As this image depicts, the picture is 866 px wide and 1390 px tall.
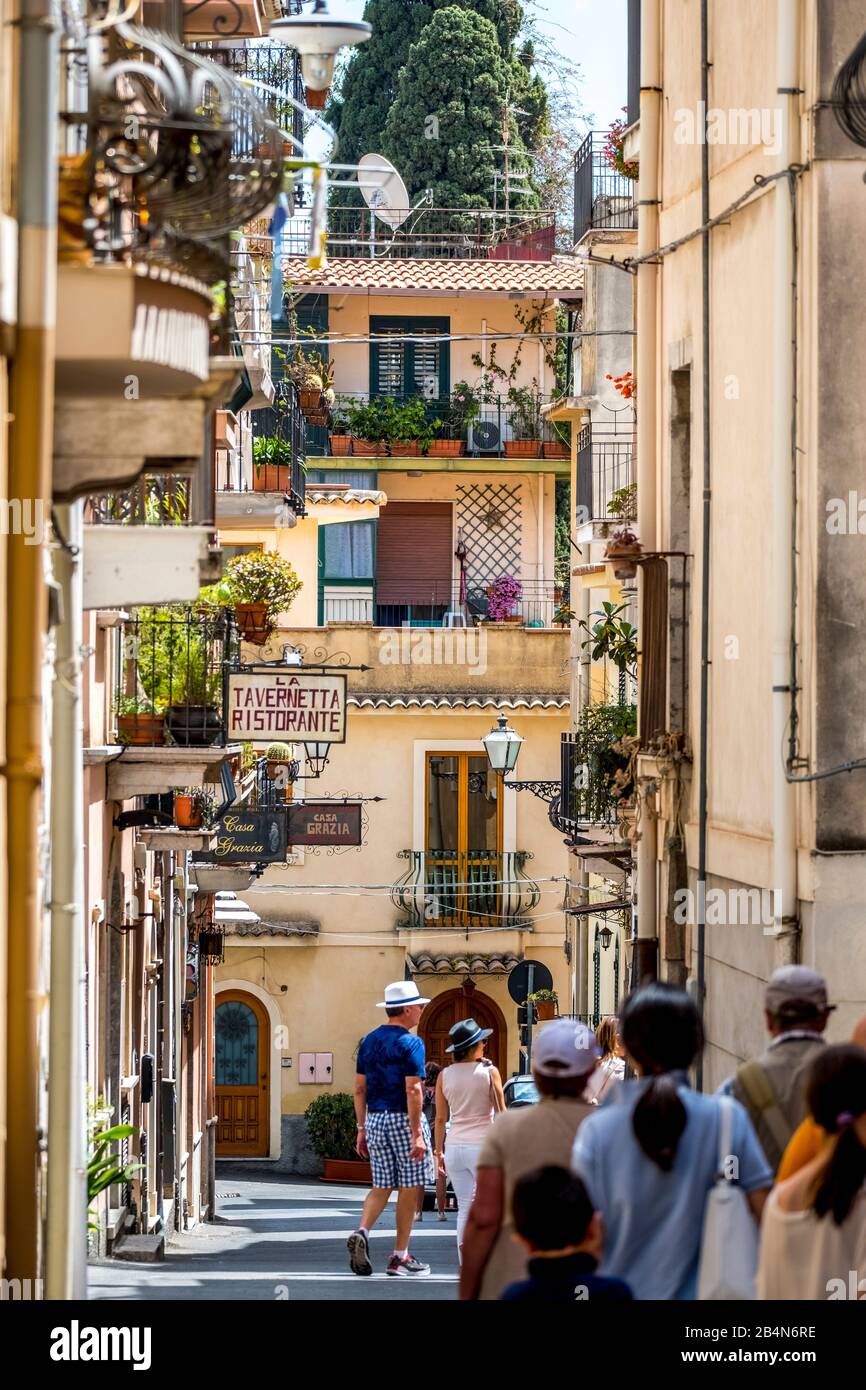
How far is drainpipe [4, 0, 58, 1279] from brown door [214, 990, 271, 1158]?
27.0m

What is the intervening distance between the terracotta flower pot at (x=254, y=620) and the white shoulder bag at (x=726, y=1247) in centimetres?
1451

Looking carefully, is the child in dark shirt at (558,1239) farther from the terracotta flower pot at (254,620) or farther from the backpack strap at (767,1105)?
the terracotta flower pot at (254,620)

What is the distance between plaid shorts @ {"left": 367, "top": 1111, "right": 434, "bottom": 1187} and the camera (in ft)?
41.7

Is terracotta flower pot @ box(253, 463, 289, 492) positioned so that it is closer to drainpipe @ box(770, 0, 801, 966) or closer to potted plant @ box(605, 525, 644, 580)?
potted plant @ box(605, 525, 644, 580)

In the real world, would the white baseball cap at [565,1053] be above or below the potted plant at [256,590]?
below

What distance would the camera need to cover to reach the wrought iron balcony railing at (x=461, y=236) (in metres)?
42.9

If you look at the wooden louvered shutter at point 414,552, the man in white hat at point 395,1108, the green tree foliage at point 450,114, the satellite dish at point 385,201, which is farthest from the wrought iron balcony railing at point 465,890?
the man in white hat at point 395,1108

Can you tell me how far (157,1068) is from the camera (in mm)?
20609

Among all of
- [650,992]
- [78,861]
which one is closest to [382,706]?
[78,861]

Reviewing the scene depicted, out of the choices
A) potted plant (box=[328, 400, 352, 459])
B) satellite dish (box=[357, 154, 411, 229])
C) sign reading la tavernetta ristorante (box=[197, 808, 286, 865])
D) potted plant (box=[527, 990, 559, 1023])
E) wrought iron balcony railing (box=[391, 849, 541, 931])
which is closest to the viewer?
sign reading la tavernetta ristorante (box=[197, 808, 286, 865])

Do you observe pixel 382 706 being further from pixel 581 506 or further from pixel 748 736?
pixel 748 736

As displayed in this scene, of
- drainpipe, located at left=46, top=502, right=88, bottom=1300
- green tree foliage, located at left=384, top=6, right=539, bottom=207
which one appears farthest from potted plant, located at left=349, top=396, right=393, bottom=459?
drainpipe, located at left=46, top=502, right=88, bottom=1300

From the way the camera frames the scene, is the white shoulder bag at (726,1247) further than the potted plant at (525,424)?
No
